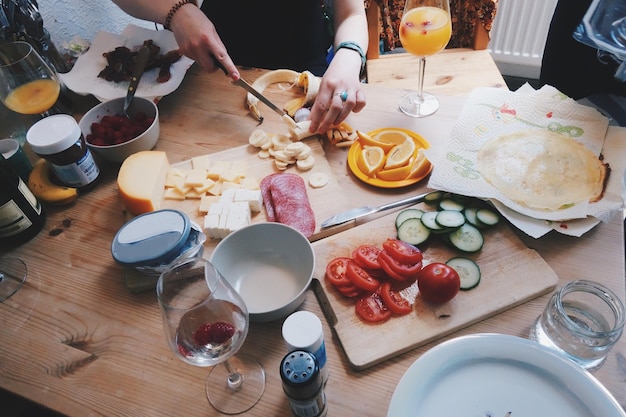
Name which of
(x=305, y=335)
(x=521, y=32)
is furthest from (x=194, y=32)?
(x=521, y=32)

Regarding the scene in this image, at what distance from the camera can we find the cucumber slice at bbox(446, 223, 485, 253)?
1062 millimetres

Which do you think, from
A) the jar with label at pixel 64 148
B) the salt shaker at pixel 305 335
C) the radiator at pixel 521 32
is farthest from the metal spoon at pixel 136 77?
the radiator at pixel 521 32

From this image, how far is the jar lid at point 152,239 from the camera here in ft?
3.34

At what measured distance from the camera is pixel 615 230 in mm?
1099

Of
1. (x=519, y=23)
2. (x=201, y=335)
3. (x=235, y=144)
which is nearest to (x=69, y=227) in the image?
(x=235, y=144)

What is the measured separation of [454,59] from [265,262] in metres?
1.14

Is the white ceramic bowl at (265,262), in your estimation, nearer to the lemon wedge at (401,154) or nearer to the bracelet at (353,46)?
the lemon wedge at (401,154)

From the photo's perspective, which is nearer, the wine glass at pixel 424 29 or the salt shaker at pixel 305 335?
the salt shaker at pixel 305 335

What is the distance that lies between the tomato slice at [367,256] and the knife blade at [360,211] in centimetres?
11

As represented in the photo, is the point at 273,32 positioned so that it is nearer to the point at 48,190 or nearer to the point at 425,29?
the point at 425,29

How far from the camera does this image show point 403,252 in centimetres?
100

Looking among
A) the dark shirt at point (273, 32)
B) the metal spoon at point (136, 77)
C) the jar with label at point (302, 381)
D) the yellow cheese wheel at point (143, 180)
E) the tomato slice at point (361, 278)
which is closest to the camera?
the jar with label at point (302, 381)

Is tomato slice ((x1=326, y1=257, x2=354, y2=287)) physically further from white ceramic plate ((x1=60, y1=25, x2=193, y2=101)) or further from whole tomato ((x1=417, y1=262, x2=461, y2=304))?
white ceramic plate ((x1=60, y1=25, x2=193, y2=101))

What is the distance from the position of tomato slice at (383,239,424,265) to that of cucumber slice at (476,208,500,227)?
0.21m
